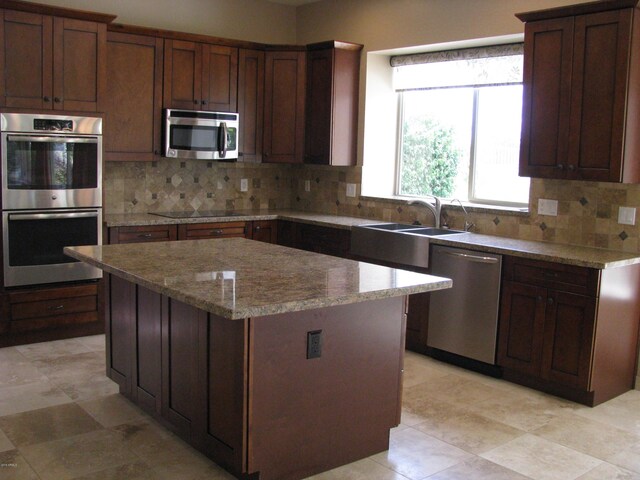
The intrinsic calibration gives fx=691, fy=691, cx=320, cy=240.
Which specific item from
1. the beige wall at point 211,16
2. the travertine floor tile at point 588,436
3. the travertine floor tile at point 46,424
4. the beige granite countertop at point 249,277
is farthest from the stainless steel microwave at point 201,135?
the travertine floor tile at point 588,436

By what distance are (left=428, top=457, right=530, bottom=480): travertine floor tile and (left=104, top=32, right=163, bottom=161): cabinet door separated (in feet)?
11.8

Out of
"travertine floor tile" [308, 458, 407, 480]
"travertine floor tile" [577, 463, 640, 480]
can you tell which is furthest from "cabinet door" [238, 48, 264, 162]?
"travertine floor tile" [577, 463, 640, 480]

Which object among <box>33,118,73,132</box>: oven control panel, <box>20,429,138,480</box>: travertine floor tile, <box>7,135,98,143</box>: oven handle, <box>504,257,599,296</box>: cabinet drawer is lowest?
<box>20,429,138,480</box>: travertine floor tile

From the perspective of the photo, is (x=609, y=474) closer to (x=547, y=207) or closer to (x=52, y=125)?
(x=547, y=207)

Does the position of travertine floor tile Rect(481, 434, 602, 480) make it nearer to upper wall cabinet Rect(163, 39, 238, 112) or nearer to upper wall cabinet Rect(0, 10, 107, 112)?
upper wall cabinet Rect(0, 10, 107, 112)

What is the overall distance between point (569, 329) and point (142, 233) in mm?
3195

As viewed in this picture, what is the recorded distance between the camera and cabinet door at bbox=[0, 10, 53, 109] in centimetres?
468

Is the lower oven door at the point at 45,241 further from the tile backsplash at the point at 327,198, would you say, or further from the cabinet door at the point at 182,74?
the cabinet door at the point at 182,74

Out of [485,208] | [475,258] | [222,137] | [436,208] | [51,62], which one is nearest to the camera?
[475,258]

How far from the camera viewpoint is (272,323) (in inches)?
109

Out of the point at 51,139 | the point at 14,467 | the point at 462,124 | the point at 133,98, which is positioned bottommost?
the point at 14,467

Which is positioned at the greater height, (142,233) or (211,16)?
(211,16)

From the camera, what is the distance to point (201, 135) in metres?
5.80

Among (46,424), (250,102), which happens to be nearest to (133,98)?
(250,102)
